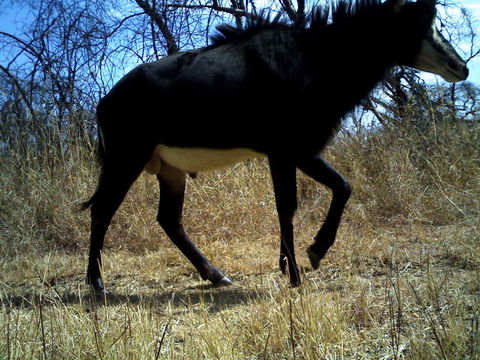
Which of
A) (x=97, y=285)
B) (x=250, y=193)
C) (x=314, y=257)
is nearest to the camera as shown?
(x=314, y=257)

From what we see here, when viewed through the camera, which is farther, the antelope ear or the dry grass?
the antelope ear

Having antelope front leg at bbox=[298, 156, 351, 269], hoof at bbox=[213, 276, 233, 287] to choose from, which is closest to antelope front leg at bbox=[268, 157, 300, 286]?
antelope front leg at bbox=[298, 156, 351, 269]

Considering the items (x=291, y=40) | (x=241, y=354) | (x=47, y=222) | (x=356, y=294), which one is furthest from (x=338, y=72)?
(x=47, y=222)

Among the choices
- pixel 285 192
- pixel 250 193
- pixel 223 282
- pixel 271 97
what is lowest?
pixel 223 282

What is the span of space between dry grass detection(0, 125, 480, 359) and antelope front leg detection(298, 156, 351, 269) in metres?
0.20

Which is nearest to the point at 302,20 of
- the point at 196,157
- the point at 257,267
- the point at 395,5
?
the point at 395,5

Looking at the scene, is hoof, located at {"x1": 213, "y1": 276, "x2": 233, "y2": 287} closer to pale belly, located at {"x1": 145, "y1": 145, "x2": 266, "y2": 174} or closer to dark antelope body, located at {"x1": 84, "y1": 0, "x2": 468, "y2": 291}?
dark antelope body, located at {"x1": 84, "y1": 0, "x2": 468, "y2": 291}

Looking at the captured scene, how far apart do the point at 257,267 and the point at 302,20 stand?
2.03 m

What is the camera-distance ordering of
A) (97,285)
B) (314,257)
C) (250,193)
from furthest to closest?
(250,193), (97,285), (314,257)

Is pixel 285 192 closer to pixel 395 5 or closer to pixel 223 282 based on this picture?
pixel 223 282

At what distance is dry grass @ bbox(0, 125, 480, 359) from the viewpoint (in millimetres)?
2043

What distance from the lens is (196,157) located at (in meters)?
3.76

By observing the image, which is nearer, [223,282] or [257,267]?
[223,282]

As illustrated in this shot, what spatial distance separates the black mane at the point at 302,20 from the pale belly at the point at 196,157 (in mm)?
947
